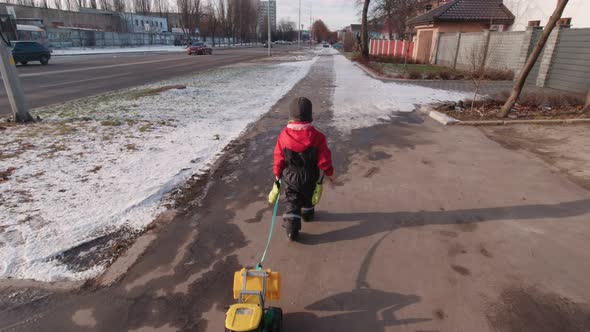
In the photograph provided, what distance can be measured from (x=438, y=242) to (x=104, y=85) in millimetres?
15504

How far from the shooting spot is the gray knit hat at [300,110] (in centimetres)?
307

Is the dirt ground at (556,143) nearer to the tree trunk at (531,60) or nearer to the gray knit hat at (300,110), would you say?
the tree trunk at (531,60)

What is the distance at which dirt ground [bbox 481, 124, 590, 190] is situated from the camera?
524cm

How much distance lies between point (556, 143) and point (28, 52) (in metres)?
29.4

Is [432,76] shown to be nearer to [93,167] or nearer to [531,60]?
[531,60]

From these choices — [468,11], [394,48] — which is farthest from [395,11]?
[468,11]

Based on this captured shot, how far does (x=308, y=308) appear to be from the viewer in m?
2.51

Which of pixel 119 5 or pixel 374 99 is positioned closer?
pixel 374 99

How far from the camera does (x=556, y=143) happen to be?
6.54 meters

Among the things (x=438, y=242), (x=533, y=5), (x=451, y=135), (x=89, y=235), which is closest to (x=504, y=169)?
(x=451, y=135)

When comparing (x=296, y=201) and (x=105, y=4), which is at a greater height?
(x=105, y=4)

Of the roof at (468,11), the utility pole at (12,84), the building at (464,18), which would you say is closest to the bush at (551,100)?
the utility pole at (12,84)

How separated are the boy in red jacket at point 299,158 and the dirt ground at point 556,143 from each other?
403cm

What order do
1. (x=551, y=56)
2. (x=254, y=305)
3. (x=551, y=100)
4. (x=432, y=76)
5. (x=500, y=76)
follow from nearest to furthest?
(x=254, y=305) < (x=551, y=100) < (x=551, y=56) < (x=500, y=76) < (x=432, y=76)
